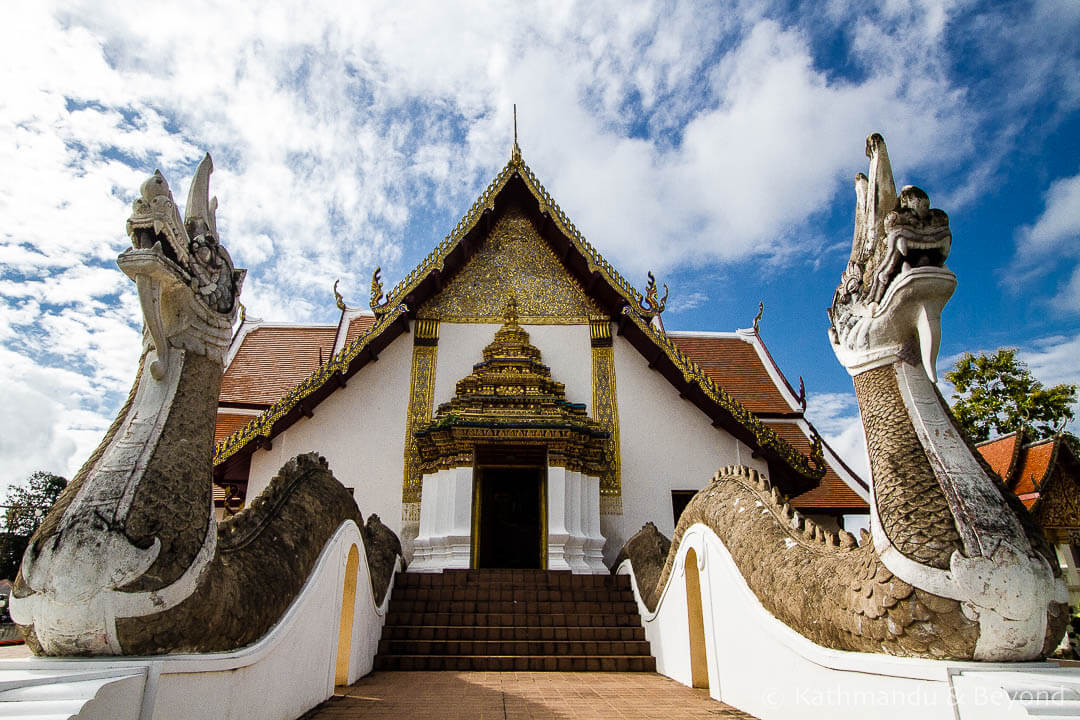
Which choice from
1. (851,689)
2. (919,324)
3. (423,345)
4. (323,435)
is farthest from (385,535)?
(919,324)

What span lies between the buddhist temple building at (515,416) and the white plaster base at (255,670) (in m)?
2.76

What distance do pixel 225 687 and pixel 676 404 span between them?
6.28 metres

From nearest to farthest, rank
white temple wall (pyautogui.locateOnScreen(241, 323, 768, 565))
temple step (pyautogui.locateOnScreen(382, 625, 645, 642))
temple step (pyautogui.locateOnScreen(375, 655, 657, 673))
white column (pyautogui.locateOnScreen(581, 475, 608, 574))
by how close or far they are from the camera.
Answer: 1. temple step (pyautogui.locateOnScreen(375, 655, 657, 673))
2. temple step (pyautogui.locateOnScreen(382, 625, 645, 642))
3. white column (pyautogui.locateOnScreen(581, 475, 608, 574))
4. white temple wall (pyautogui.locateOnScreen(241, 323, 768, 565))

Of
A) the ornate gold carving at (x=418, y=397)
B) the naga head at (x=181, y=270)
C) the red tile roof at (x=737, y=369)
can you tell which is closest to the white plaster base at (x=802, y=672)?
the naga head at (x=181, y=270)

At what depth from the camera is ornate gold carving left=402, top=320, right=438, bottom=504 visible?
7.32m

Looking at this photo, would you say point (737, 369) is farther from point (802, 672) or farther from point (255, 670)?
point (255, 670)

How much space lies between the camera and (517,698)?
3.64m

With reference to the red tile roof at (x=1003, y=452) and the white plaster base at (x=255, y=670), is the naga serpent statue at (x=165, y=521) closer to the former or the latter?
the white plaster base at (x=255, y=670)

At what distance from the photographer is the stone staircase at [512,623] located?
4.86 metres

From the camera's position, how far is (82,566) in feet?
6.41

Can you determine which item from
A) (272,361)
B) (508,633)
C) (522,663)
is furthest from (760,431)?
(272,361)

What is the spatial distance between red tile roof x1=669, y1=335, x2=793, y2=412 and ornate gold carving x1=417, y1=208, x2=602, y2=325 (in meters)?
3.06

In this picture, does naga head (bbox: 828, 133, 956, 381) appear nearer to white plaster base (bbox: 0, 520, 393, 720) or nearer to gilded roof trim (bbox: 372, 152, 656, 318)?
white plaster base (bbox: 0, 520, 393, 720)

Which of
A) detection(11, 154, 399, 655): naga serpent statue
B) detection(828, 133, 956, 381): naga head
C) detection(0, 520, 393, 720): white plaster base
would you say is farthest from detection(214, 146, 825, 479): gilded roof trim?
detection(828, 133, 956, 381): naga head
